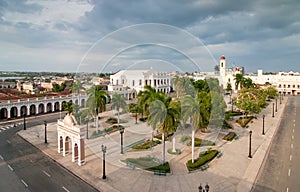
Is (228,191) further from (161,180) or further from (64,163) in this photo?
(64,163)

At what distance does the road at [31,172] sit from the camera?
19734 millimetres

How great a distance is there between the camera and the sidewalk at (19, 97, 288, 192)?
1984cm

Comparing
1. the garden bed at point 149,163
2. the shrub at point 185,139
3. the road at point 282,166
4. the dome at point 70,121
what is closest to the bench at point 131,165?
the garden bed at point 149,163

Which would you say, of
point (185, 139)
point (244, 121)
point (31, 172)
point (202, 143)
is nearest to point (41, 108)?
point (31, 172)

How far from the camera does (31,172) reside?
22641 millimetres

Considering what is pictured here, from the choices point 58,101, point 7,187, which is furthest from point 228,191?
point 58,101

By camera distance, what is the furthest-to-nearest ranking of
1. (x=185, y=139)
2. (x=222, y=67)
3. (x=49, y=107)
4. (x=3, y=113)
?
(x=222, y=67), (x=49, y=107), (x=3, y=113), (x=185, y=139)

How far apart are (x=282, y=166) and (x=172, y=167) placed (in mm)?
12100

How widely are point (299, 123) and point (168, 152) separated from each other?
33.7m

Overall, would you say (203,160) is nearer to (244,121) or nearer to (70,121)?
(70,121)

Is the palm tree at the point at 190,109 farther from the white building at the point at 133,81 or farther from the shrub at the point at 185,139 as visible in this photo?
the white building at the point at 133,81

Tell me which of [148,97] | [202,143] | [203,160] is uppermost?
[148,97]

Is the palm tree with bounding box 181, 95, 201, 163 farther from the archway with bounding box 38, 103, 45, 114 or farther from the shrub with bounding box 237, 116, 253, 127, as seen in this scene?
the archway with bounding box 38, 103, 45, 114

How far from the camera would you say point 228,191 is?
61.5 ft
